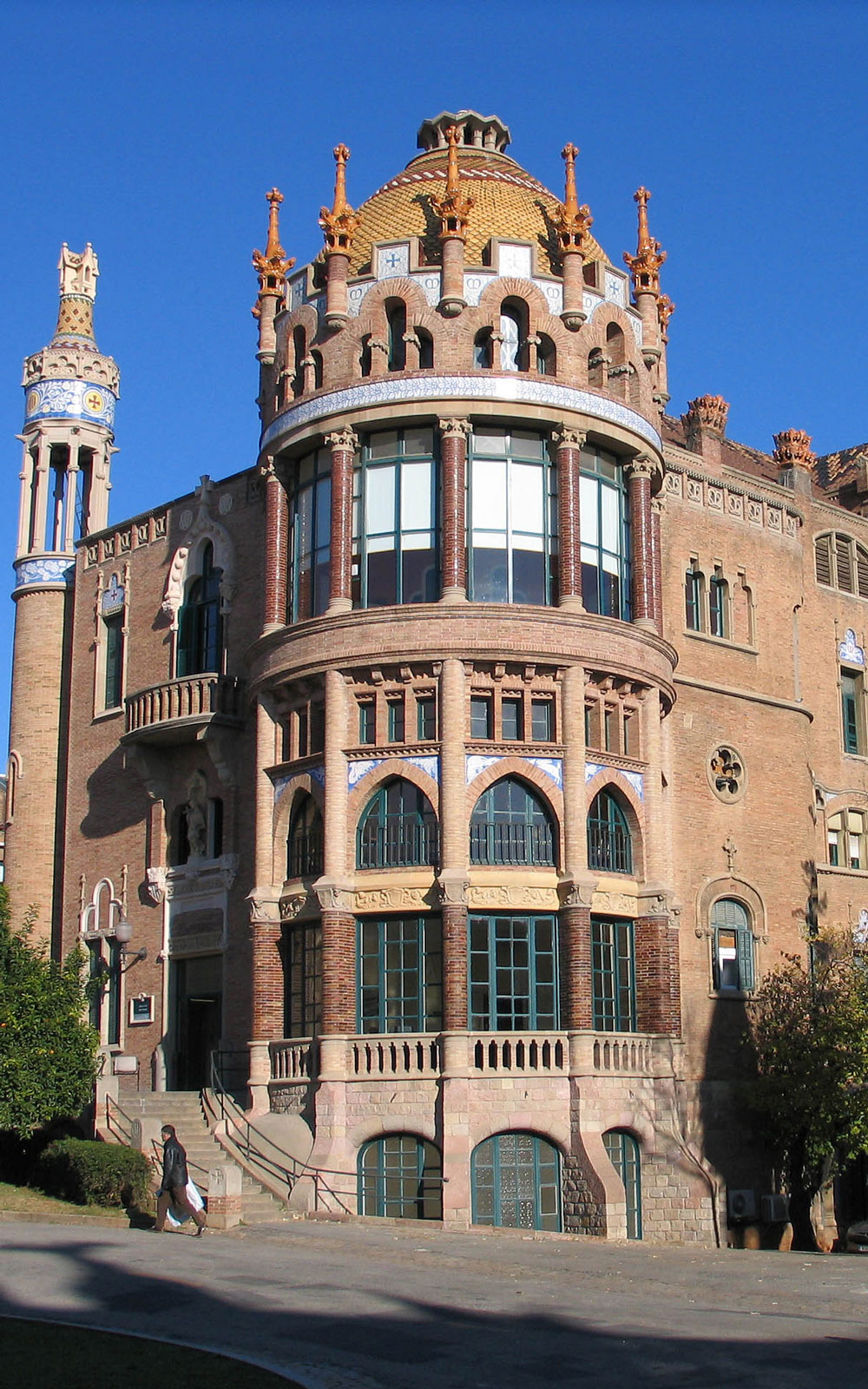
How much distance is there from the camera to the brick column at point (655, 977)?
32.3 meters

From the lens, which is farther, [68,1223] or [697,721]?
[697,721]

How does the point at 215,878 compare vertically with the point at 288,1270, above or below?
above

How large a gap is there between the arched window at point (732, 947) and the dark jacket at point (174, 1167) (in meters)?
14.5

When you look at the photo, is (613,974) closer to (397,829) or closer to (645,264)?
(397,829)

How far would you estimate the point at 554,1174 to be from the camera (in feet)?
97.5

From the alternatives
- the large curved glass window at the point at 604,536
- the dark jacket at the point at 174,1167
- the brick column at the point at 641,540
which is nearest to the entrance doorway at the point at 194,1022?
the dark jacket at the point at 174,1167

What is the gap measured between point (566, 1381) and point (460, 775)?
16.8 m

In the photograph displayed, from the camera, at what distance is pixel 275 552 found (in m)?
34.0

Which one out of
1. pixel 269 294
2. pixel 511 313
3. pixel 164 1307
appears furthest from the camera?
pixel 269 294

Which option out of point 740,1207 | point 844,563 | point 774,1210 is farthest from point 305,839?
point 844,563

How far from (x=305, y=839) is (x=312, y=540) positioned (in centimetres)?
594

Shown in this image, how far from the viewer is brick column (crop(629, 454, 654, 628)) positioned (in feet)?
111

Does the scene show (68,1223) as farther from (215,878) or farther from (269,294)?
(269,294)

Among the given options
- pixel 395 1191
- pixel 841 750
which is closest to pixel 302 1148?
pixel 395 1191
